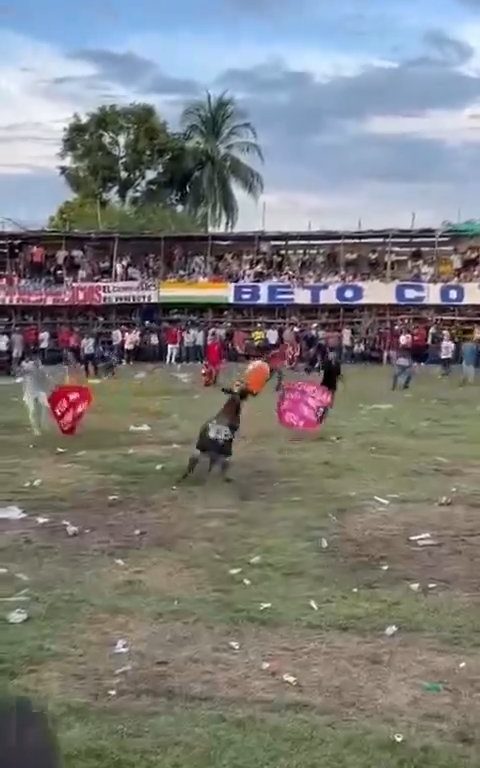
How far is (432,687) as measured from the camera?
630 cm

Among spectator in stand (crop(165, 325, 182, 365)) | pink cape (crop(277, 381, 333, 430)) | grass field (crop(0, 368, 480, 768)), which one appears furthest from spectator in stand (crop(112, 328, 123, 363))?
grass field (crop(0, 368, 480, 768))

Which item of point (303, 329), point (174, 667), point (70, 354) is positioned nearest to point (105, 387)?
point (70, 354)

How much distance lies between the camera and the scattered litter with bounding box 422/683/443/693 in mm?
6257

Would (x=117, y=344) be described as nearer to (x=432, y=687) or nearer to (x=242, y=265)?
(x=242, y=265)

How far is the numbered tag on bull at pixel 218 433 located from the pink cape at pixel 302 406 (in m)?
5.03

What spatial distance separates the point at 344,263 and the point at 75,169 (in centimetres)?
1647

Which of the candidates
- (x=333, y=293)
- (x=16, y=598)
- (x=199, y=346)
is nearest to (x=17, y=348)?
(x=199, y=346)

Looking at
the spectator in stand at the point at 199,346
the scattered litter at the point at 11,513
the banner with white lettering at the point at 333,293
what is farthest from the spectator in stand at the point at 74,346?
the scattered litter at the point at 11,513

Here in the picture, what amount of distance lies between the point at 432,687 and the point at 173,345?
107 feet

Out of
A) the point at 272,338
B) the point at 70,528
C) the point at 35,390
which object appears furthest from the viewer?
the point at 272,338

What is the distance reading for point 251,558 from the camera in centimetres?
945

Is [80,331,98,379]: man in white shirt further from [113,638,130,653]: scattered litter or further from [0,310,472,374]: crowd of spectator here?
[113,638,130,653]: scattered litter

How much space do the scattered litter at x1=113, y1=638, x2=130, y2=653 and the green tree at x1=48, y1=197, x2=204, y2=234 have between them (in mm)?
39214

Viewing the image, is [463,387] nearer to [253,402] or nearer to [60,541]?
[253,402]
